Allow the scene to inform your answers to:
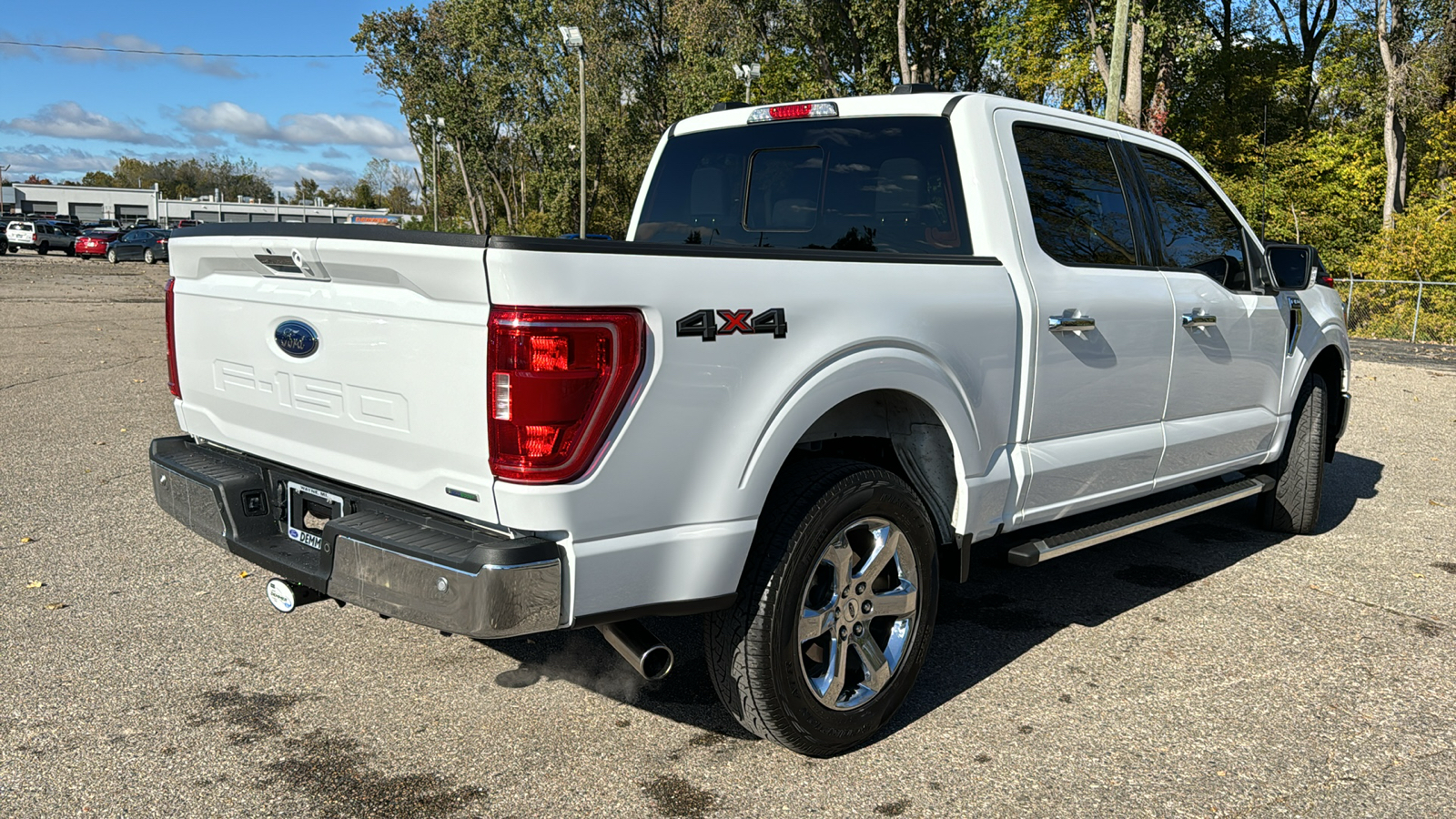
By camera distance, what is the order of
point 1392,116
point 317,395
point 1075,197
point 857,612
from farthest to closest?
point 1392,116
point 1075,197
point 857,612
point 317,395

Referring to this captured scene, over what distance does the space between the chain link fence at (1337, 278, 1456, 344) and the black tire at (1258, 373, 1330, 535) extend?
17.8 metres

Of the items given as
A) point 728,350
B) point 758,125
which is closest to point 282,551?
point 728,350

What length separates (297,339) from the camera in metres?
3.13

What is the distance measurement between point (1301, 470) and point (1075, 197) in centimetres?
281

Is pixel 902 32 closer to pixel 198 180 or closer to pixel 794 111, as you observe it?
pixel 794 111

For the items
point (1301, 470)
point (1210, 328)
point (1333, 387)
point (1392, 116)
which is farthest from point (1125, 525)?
point (1392, 116)

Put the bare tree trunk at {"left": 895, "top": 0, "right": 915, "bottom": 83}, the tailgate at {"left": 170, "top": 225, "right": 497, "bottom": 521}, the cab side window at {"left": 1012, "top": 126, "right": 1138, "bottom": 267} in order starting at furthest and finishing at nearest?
the bare tree trunk at {"left": 895, "top": 0, "right": 915, "bottom": 83}
the cab side window at {"left": 1012, "top": 126, "right": 1138, "bottom": 267}
the tailgate at {"left": 170, "top": 225, "right": 497, "bottom": 521}

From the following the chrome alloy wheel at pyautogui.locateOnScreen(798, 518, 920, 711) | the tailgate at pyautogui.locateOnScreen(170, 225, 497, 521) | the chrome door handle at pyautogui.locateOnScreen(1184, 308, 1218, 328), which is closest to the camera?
the tailgate at pyautogui.locateOnScreen(170, 225, 497, 521)

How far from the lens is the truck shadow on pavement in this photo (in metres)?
3.84

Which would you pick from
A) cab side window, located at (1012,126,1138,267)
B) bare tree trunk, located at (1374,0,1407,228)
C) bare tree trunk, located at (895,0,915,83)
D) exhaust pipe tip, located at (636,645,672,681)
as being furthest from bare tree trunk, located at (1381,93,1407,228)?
exhaust pipe tip, located at (636,645,672,681)

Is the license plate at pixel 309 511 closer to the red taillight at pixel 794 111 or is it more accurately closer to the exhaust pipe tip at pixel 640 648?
the exhaust pipe tip at pixel 640 648

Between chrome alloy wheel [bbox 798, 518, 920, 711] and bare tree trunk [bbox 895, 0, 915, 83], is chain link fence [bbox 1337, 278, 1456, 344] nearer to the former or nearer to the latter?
bare tree trunk [bbox 895, 0, 915, 83]

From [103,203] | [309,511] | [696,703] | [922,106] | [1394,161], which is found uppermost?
[103,203]

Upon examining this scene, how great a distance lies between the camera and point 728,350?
112 inches
